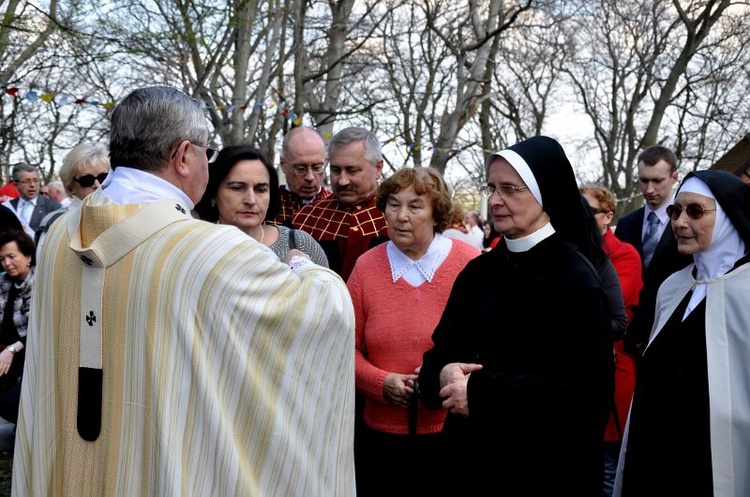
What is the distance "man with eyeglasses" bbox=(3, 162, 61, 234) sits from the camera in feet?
34.4

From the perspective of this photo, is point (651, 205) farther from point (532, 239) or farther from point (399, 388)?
point (532, 239)

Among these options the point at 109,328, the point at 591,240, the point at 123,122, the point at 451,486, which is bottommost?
the point at 451,486

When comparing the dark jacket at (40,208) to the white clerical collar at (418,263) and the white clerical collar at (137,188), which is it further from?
the white clerical collar at (137,188)

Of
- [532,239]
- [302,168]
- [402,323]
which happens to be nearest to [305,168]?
[302,168]

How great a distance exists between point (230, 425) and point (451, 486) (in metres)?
1.16

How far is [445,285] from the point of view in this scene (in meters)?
4.10

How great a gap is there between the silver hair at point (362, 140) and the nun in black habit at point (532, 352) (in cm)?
166

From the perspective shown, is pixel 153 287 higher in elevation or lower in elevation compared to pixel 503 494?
higher

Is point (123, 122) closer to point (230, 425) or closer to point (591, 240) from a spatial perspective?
point (230, 425)

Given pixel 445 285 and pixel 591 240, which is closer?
pixel 591 240

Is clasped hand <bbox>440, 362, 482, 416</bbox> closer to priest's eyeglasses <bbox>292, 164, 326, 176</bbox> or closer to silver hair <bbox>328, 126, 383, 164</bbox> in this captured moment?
silver hair <bbox>328, 126, 383, 164</bbox>

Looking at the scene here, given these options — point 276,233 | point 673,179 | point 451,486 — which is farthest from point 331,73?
point 451,486

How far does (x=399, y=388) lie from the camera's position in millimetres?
3799

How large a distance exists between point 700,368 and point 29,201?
9.40m
